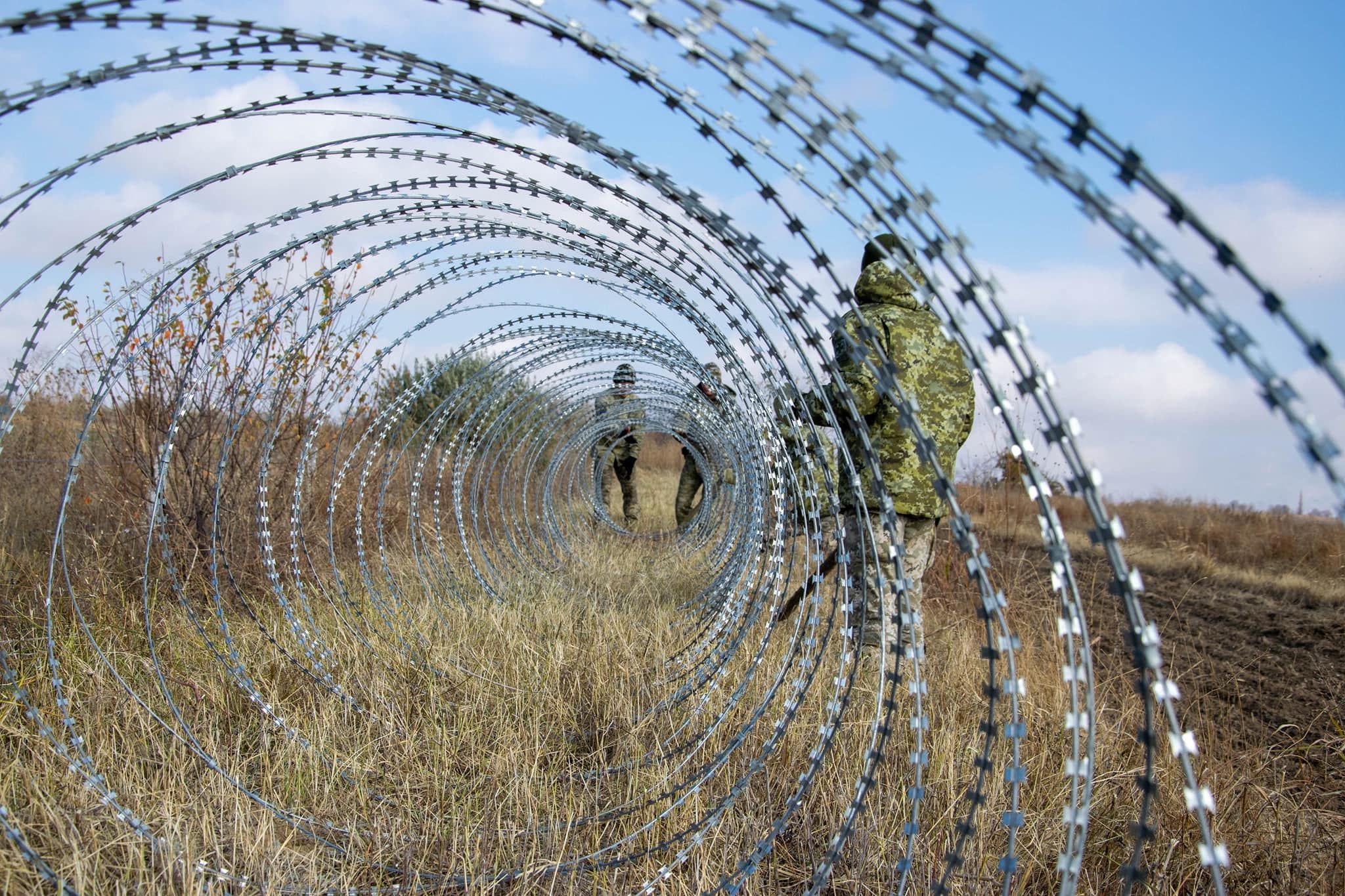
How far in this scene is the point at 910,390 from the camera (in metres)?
5.22

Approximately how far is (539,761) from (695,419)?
5582mm

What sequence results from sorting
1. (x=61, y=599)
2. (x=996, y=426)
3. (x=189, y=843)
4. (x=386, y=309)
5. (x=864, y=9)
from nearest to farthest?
(x=864, y=9), (x=189, y=843), (x=386, y=309), (x=61, y=599), (x=996, y=426)

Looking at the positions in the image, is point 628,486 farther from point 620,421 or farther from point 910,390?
point 910,390

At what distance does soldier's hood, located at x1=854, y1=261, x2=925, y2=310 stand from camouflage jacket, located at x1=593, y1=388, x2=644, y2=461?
347 cm

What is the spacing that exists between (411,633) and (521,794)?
7.50ft

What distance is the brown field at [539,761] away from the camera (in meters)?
3.15

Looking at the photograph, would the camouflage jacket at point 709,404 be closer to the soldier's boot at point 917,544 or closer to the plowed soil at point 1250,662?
the soldier's boot at point 917,544

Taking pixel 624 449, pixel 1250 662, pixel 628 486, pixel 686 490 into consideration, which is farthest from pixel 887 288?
pixel 628 486

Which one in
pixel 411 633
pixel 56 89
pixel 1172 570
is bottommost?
pixel 411 633

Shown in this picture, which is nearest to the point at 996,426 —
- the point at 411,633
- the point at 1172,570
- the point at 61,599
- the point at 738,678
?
the point at 738,678

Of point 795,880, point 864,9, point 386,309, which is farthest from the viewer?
point 386,309

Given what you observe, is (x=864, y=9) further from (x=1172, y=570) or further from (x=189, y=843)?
(x=1172, y=570)

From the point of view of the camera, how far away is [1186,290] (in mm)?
1463

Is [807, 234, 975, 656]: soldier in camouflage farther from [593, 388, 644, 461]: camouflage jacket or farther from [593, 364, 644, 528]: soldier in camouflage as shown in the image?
[593, 364, 644, 528]: soldier in camouflage
